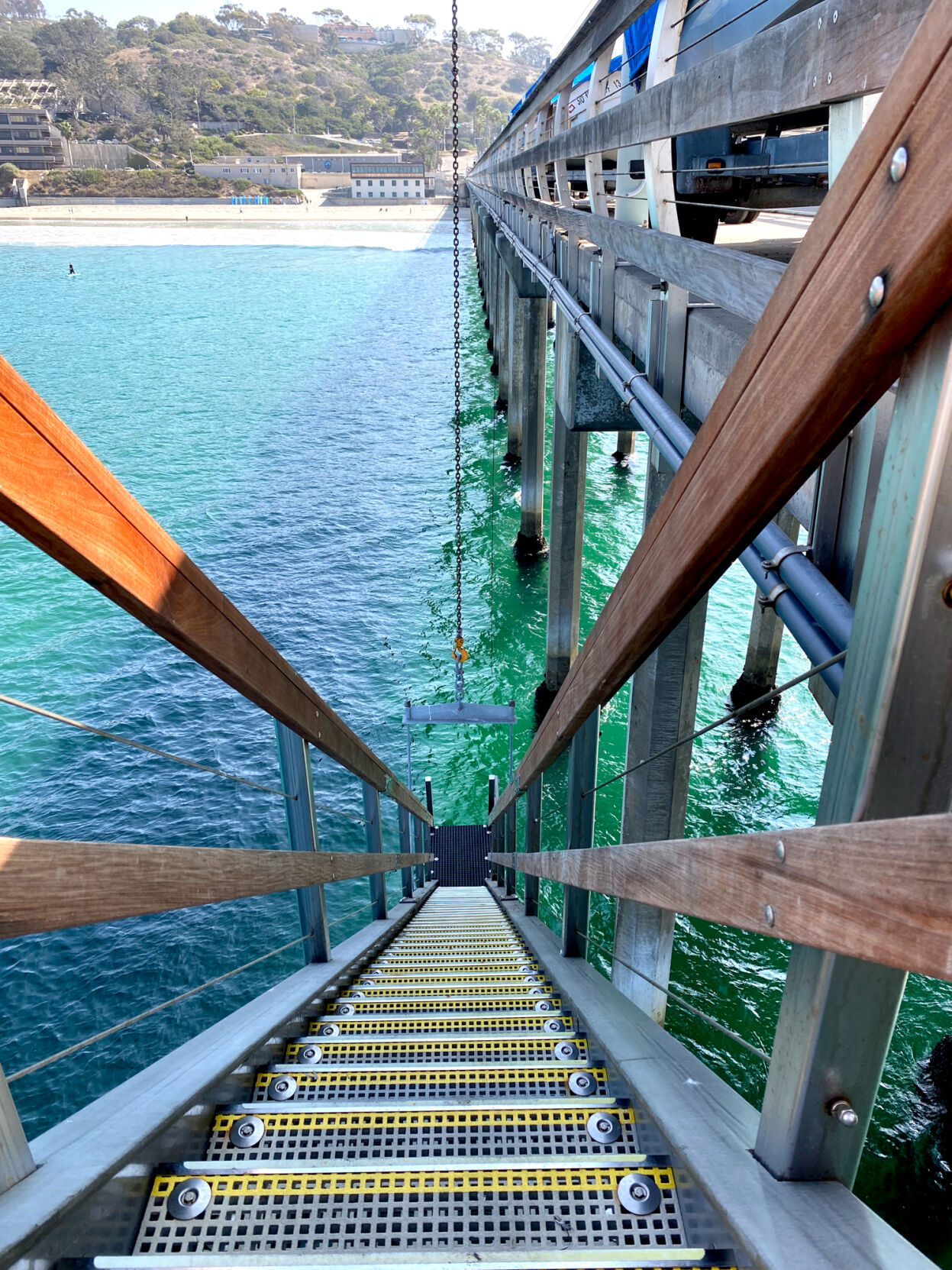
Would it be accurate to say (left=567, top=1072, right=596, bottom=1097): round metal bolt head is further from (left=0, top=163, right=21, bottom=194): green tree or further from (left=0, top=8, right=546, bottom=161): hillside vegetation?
(left=0, top=8, right=546, bottom=161): hillside vegetation

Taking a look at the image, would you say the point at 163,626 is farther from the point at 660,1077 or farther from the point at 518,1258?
the point at 660,1077

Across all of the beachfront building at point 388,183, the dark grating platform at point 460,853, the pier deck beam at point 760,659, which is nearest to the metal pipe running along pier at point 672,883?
the dark grating platform at point 460,853

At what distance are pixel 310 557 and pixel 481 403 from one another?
11.4m


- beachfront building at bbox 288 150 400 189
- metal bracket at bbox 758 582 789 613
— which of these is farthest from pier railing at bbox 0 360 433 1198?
beachfront building at bbox 288 150 400 189

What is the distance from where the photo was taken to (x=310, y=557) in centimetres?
1730

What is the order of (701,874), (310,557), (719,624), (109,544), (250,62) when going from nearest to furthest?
(701,874)
(109,544)
(719,624)
(310,557)
(250,62)

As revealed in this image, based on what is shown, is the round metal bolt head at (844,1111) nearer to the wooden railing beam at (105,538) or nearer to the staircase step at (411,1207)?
the staircase step at (411,1207)

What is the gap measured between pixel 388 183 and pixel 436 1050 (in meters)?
119

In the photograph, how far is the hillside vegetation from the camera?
115500mm

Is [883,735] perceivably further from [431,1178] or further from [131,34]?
[131,34]

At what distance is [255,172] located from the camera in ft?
350

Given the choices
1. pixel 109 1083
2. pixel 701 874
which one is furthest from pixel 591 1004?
pixel 109 1083

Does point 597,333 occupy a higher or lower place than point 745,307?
higher

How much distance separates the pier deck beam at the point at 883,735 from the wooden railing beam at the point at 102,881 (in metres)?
0.87
